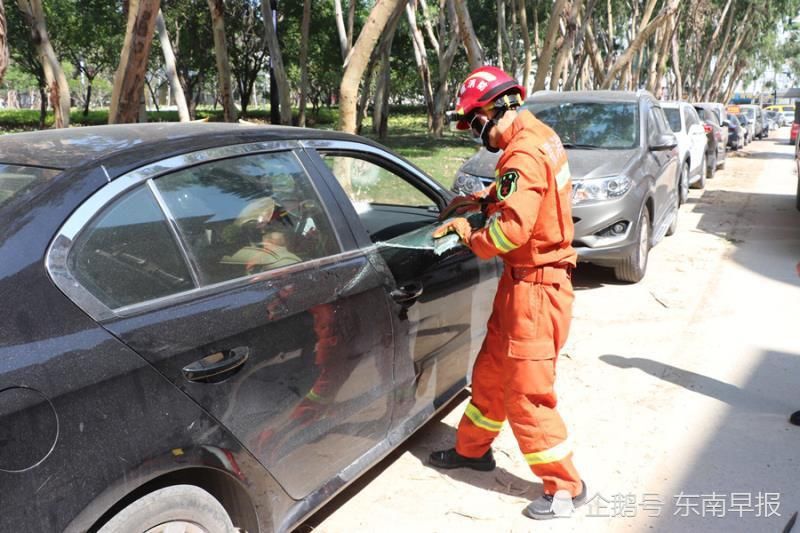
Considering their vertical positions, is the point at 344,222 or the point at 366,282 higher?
the point at 344,222

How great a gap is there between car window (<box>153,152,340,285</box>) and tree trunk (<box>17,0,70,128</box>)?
292 inches

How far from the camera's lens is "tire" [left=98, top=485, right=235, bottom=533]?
1.90 metres

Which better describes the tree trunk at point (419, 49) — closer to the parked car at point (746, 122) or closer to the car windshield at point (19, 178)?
the parked car at point (746, 122)

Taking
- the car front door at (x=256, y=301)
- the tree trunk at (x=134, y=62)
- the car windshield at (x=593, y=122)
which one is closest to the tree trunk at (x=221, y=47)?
the tree trunk at (x=134, y=62)

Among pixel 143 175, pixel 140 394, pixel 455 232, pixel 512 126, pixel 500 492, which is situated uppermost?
pixel 512 126

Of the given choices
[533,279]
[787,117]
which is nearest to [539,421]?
[533,279]

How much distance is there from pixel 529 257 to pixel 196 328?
1.46 meters

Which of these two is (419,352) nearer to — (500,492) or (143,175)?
(500,492)

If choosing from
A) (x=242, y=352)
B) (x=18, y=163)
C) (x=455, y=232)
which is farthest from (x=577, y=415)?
(x=18, y=163)

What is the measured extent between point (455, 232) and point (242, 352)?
1.11m

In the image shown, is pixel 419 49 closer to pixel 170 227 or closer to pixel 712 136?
pixel 712 136

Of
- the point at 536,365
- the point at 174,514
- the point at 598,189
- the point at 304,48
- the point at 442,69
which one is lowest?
the point at 174,514

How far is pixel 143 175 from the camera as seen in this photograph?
2211 mm

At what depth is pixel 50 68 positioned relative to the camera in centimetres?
979
